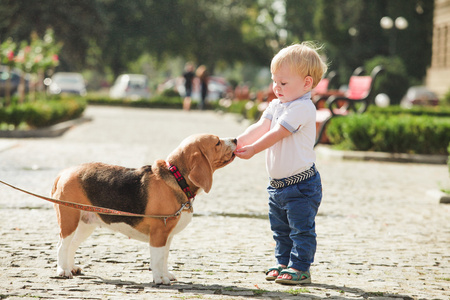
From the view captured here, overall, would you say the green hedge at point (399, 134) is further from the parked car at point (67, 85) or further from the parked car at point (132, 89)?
the parked car at point (132, 89)

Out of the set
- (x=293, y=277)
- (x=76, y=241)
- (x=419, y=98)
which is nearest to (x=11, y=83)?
(x=419, y=98)

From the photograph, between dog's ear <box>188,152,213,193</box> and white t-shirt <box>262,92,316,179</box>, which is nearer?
dog's ear <box>188,152,213,193</box>

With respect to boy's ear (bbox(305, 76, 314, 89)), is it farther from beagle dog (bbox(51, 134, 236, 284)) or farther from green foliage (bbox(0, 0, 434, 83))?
green foliage (bbox(0, 0, 434, 83))

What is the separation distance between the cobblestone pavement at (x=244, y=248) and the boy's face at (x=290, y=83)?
1.23 m

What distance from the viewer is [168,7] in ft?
190

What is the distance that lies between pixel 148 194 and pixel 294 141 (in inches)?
40.0

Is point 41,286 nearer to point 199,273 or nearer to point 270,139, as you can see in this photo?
point 199,273

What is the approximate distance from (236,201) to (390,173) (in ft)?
13.6

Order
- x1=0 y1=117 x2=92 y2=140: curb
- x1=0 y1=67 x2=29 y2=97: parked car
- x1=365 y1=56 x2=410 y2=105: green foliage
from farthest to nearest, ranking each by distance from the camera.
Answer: x1=365 y1=56 x2=410 y2=105: green foliage
x1=0 y1=67 x2=29 y2=97: parked car
x1=0 y1=117 x2=92 y2=140: curb

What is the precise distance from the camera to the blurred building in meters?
45.8

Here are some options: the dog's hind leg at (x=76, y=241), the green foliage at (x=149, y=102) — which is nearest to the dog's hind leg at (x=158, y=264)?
the dog's hind leg at (x=76, y=241)

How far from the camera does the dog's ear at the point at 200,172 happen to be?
4293 millimetres

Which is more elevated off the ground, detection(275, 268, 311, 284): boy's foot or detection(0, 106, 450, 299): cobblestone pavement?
detection(275, 268, 311, 284): boy's foot

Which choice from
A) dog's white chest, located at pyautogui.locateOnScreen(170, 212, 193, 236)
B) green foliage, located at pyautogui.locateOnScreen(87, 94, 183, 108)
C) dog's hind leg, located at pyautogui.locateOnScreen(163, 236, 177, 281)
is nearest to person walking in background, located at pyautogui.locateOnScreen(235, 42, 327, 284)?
dog's white chest, located at pyautogui.locateOnScreen(170, 212, 193, 236)
